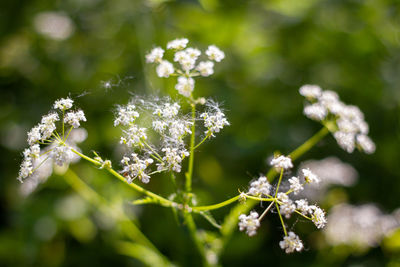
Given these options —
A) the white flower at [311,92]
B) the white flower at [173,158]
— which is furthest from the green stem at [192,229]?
the white flower at [311,92]

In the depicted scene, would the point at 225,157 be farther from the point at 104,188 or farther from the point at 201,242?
the point at 201,242

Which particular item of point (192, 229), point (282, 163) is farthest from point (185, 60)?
point (192, 229)

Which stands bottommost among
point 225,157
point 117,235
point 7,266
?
point 7,266

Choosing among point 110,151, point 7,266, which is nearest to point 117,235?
point 110,151

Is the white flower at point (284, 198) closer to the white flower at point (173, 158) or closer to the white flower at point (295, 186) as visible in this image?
the white flower at point (295, 186)

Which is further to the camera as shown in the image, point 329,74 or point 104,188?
point 329,74

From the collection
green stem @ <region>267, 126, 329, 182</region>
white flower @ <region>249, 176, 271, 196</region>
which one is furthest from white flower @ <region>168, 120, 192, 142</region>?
green stem @ <region>267, 126, 329, 182</region>

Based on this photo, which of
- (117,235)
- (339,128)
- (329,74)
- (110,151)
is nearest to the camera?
(339,128)
